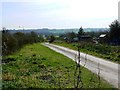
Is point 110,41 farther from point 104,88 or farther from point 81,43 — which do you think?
point 81,43

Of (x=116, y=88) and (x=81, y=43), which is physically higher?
(x=81, y=43)

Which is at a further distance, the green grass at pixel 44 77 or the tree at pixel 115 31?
the tree at pixel 115 31

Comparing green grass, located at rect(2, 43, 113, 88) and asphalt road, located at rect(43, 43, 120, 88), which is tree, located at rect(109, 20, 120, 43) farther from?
green grass, located at rect(2, 43, 113, 88)

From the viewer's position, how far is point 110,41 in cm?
6594

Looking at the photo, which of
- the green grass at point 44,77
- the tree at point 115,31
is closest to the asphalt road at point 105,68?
the green grass at point 44,77

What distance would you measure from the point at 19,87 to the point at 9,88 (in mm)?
369

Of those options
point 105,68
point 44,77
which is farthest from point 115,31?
point 44,77

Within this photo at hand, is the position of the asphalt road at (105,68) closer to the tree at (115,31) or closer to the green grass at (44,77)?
the green grass at (44,77)

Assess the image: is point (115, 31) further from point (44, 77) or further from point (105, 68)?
point (44, 77)

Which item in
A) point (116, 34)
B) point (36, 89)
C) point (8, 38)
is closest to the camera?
point (36, 89)

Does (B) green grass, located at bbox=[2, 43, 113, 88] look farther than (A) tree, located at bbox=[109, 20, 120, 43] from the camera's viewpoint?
Result: No

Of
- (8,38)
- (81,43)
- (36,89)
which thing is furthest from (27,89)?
(8,38)

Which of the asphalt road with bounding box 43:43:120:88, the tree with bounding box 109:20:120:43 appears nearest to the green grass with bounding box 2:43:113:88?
the asphalt road with bounding box 43:43:120:88

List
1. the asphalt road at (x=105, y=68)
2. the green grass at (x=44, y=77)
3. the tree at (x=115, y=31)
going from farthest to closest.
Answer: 1. the tree at (x=115, y=31)
2. the asphalt road at (x=105, y=68)
3. the green grass at (x=44, y=77)
